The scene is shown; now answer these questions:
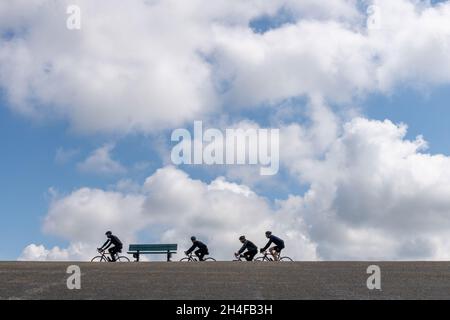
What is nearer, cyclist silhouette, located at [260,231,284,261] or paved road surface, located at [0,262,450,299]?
paved road surface, located at [0,262,450,299]

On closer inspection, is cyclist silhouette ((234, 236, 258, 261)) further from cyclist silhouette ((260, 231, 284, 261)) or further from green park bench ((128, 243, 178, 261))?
green park bench ((128, 243, 178, 261))

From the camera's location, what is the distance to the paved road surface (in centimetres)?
1595

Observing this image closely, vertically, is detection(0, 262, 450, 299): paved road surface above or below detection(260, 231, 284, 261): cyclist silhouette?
below

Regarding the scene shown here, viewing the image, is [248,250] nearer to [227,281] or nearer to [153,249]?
[153,249]

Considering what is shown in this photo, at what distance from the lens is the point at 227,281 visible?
1811 centimetres

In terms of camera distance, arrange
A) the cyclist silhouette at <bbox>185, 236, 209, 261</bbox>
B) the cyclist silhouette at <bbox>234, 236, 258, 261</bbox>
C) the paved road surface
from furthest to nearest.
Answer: the cyclist silhouette at <bbox>185, 236, 209, 261</bbox> < the cyclist silhouette at <bbox>234, 236, 258, 261</bbox> < the paved road surface

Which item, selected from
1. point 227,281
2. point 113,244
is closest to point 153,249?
point 113,244

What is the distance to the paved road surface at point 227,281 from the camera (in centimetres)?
1595

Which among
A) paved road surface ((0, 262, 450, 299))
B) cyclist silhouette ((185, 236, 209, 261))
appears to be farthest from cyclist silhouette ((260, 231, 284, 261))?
paved road surface ((0, 262, 450, 299))

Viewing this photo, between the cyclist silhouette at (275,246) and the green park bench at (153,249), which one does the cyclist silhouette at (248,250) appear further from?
the green park bench at (153,249)

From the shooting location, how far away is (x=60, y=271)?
2030 cm
